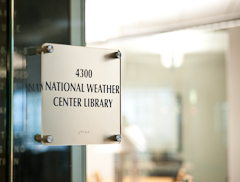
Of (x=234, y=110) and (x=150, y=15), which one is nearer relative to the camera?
(x=150, y=15)

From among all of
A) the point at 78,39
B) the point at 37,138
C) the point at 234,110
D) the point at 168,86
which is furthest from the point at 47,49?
the point at 168,86

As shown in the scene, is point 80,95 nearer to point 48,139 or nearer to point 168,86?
point 48,139

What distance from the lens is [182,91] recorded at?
12.2 ft

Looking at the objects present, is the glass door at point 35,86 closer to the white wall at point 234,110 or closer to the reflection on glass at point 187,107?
the white wall at point 234,110

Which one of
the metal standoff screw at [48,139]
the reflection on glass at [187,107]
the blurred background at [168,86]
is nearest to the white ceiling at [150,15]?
the blurred background at [168,86]

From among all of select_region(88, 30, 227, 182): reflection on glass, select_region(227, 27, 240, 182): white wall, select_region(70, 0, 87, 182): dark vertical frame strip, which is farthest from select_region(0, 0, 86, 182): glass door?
select_region(88, 30, 227, 182): reflection on glass

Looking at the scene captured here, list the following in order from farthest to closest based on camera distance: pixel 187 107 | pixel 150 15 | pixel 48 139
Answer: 1. pixel 187 107
2. pixel 150 15
3. pixel 48 139

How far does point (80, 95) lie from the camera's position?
0.97 metres

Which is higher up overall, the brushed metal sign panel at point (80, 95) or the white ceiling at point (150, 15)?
the white ceiling at point (150, 15)

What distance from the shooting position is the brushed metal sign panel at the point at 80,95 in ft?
3.09

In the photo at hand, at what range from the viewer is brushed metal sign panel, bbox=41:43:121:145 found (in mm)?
941

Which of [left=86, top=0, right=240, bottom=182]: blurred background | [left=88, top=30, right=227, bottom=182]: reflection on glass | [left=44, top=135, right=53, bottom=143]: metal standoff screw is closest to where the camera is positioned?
[left=44, top=135, right=53, bottom=143]: metal standoff screw

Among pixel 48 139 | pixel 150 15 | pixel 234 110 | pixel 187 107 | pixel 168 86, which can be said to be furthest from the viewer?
pixel 187 107

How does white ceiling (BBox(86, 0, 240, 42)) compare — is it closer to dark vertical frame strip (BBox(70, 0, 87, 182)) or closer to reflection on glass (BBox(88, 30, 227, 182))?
dark vertical frame strip (BBox(70, 0, 87, 182))
